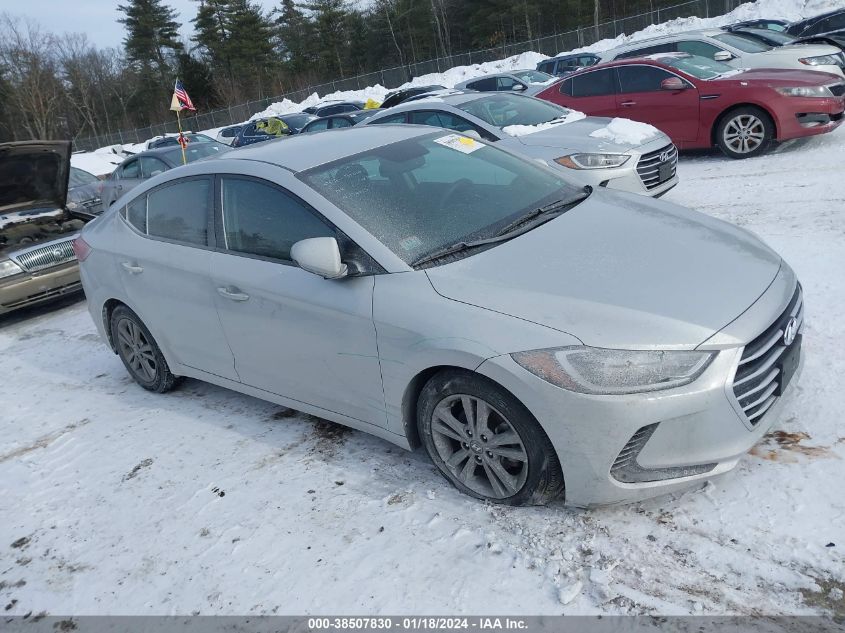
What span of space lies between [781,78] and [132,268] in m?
8.29

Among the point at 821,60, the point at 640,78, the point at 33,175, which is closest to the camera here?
the point at 33,175

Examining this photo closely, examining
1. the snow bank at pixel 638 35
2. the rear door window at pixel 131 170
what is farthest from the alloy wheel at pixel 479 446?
the snow bank at pixel 638 35

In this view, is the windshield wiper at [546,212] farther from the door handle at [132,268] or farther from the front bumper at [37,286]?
the front bumper at [37,286]

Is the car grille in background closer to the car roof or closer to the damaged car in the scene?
the car roof

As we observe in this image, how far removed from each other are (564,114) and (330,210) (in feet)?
19.8

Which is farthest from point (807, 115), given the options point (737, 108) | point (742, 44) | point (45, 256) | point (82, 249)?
point (45, 256)

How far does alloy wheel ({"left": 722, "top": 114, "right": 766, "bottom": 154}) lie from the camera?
29.6 ft

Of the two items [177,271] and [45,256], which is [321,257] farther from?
[45,256]

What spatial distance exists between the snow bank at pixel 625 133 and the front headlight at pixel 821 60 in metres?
4.94

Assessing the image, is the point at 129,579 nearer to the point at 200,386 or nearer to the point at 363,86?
the point at 200,386

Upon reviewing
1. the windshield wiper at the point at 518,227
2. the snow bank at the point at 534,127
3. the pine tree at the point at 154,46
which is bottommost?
the windshield wiper at the point at 518,227

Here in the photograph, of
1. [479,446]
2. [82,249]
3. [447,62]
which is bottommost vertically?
[479,446]

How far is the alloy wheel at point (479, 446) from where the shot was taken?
2.91 meters

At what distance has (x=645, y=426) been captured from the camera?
258 centimetres
